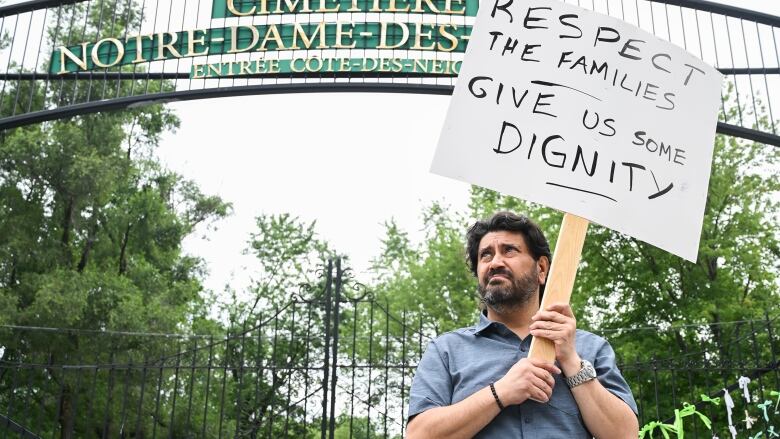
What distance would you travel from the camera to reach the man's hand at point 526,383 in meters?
1.78

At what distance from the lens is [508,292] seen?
2100 millimetres

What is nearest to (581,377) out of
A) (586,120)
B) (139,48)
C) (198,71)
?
(586,120)

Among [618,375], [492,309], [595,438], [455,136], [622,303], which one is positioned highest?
[622,303]

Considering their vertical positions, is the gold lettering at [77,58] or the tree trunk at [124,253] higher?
the tree trunk at [124,253]

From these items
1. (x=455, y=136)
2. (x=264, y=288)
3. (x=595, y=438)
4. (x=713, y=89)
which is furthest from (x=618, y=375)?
(x=264, y=288)

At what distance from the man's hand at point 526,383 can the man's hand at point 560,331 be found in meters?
0.05

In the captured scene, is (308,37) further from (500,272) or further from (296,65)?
(500,272)

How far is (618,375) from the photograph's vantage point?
203 centimetres

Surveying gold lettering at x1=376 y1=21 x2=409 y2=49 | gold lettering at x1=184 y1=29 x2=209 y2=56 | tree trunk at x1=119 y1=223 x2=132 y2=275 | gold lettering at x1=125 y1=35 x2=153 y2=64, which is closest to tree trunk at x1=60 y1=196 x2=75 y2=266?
tree trunk at x1=119 y1=223 x2=132 y2=275

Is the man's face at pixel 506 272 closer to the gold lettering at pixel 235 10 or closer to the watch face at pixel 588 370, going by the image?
the watch face at pixel 588 370

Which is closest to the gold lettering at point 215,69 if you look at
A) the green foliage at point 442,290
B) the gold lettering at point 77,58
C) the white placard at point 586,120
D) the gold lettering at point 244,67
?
the gold lettering at point 244,67

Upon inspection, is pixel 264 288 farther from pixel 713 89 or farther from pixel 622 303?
pixel 713 89

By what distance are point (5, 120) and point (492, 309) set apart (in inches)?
204

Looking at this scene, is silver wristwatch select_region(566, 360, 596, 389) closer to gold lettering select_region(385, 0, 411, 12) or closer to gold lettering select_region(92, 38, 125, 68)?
gold lettering select_region(385, 0, 411, 12)
